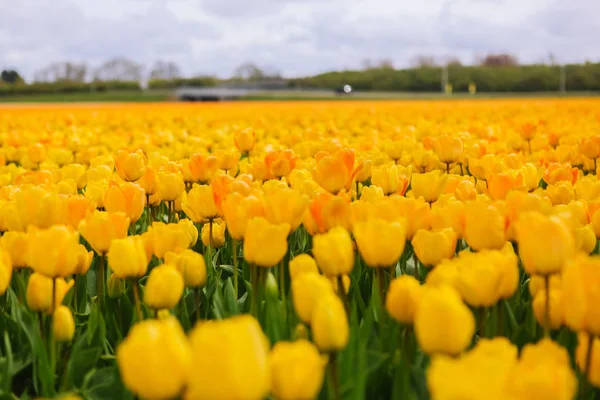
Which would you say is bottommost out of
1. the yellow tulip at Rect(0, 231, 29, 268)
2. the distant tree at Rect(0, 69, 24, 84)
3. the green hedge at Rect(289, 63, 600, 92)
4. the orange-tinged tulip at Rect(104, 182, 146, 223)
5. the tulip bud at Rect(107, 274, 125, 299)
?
the tulip bud at Rect(107, 274, 125, 299)

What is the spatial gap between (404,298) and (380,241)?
5.9 inches

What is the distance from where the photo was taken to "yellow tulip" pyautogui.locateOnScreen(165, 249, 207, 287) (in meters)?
1.47

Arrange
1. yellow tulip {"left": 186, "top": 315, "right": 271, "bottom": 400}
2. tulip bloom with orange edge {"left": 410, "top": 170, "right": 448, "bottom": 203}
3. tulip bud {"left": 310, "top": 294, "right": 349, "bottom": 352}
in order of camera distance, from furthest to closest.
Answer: tulip bloom with orange edge {"left": 410, "top": 170, "right": 448, "bottom": 203} → tulip bud {"left": 310, "top": 294, "right": 349, "bottom": 352} → yellow tulip {"left": 186, "top": 315, "right": 271, "bottom": 400}

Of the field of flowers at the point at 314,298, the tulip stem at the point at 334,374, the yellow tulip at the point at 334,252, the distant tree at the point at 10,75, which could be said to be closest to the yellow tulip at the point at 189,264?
the field of flowers at the point at 314,298

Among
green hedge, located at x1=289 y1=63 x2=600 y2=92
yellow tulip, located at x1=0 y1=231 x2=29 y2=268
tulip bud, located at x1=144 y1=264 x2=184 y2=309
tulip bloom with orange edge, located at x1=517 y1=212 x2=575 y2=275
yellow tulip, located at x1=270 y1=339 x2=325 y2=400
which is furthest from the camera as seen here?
green hedge, located at x1=289 y1=63 x2=600 y2=92

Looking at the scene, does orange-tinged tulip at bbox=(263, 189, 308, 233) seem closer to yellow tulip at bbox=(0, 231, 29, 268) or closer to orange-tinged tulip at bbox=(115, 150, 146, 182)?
yellow tulip at bbox=(0, 231, 29, 268)

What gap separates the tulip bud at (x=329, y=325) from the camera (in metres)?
0.97

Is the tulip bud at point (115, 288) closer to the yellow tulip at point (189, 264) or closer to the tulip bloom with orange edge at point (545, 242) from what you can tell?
the yellow tulip at point (189, 264)

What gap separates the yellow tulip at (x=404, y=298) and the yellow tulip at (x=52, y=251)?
2.04 feet

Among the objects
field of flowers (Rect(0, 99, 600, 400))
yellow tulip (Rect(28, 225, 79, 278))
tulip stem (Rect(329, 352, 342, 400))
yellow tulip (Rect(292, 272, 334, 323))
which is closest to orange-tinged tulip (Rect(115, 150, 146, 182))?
field of flowers (Rect(0, 99, 600, 400))

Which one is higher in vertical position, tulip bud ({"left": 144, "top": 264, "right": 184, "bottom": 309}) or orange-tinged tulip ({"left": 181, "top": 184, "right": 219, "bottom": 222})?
orange-tinged tulip ({"left": 181, "top": 184, "right": 219, "bottom": 222})

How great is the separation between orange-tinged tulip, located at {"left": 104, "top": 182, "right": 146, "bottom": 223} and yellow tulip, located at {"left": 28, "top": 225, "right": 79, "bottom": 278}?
0.56 metres

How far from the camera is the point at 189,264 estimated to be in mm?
1471

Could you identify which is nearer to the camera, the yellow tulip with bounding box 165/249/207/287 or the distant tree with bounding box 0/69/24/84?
the yellow tulip with bounding box 165/249/207/287
